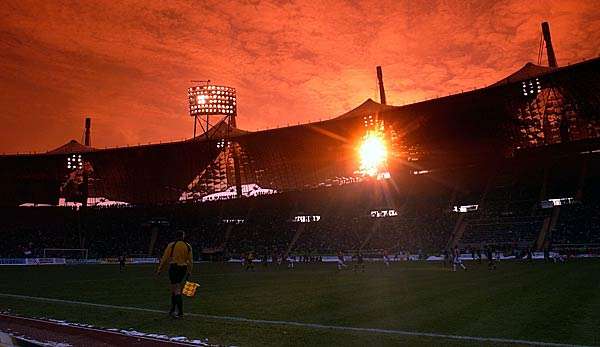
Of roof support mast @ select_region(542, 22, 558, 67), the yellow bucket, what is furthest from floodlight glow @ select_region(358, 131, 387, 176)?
the yellow bucket

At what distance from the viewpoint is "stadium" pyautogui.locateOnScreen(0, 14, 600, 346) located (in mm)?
10391

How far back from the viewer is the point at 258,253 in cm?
5672

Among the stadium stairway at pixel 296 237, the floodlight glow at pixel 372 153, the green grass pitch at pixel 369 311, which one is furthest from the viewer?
the floodlight glow at pixel 372 153

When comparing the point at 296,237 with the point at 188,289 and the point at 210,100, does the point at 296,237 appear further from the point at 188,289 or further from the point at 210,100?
the point at 188,289

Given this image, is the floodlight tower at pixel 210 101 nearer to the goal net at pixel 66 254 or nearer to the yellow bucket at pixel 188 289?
the goal net at pixel 66 254

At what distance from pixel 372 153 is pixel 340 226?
1086cm

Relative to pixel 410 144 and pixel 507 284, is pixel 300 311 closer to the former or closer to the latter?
pixel 507 284

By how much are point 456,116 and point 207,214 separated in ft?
129

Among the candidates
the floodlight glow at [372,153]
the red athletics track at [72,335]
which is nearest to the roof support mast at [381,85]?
the floodlight glow at [372,153]

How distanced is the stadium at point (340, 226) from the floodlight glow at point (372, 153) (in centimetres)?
19

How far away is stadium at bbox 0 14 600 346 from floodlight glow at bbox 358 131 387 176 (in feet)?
0.63

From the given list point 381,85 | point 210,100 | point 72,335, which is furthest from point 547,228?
point 210,100

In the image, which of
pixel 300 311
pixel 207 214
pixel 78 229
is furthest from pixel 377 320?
pixel 78 229

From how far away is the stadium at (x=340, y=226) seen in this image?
34.1 feet
